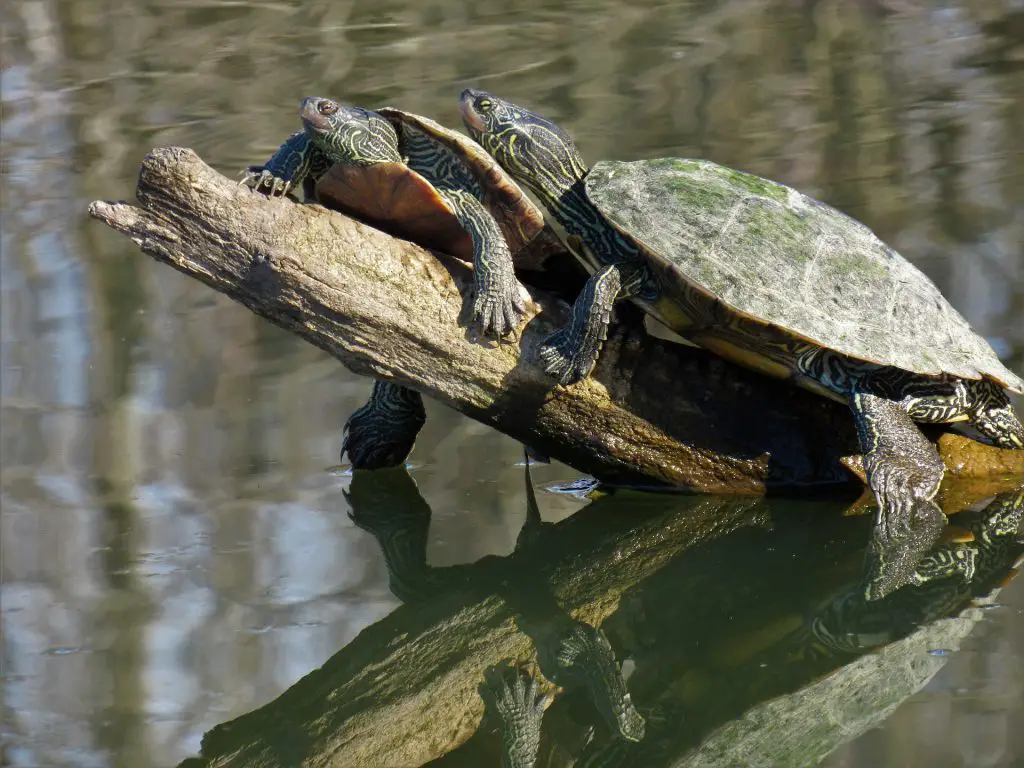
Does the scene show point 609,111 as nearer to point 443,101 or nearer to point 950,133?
point 443,101

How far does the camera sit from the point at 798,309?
405 centimetres

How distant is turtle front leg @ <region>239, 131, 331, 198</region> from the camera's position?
13.7 ft

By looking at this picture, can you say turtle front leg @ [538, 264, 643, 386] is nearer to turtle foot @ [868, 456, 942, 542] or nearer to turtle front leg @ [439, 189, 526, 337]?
turtle front leg @ [439, 189, 526, 337]

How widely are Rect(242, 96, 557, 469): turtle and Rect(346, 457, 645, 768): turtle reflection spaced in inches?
31.8

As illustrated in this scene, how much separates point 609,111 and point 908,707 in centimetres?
740

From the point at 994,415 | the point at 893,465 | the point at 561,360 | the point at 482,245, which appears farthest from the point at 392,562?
the point at 994,415

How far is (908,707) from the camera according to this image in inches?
120

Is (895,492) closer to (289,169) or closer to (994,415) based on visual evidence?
(994,415)

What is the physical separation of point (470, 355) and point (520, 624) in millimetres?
901

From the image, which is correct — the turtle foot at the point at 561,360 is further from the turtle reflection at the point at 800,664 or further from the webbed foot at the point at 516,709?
the webbed foot at the point at 516,709

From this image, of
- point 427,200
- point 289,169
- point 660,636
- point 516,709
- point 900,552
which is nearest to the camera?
point 516,709

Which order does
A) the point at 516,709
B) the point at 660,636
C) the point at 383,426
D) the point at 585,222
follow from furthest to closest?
the point at 383,426 → the point at 585,222 → the point at 660,636 → the point at 516,709

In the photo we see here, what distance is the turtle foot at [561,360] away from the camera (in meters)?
4.03

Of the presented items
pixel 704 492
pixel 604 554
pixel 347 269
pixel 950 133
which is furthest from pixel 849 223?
pixel 950 133
